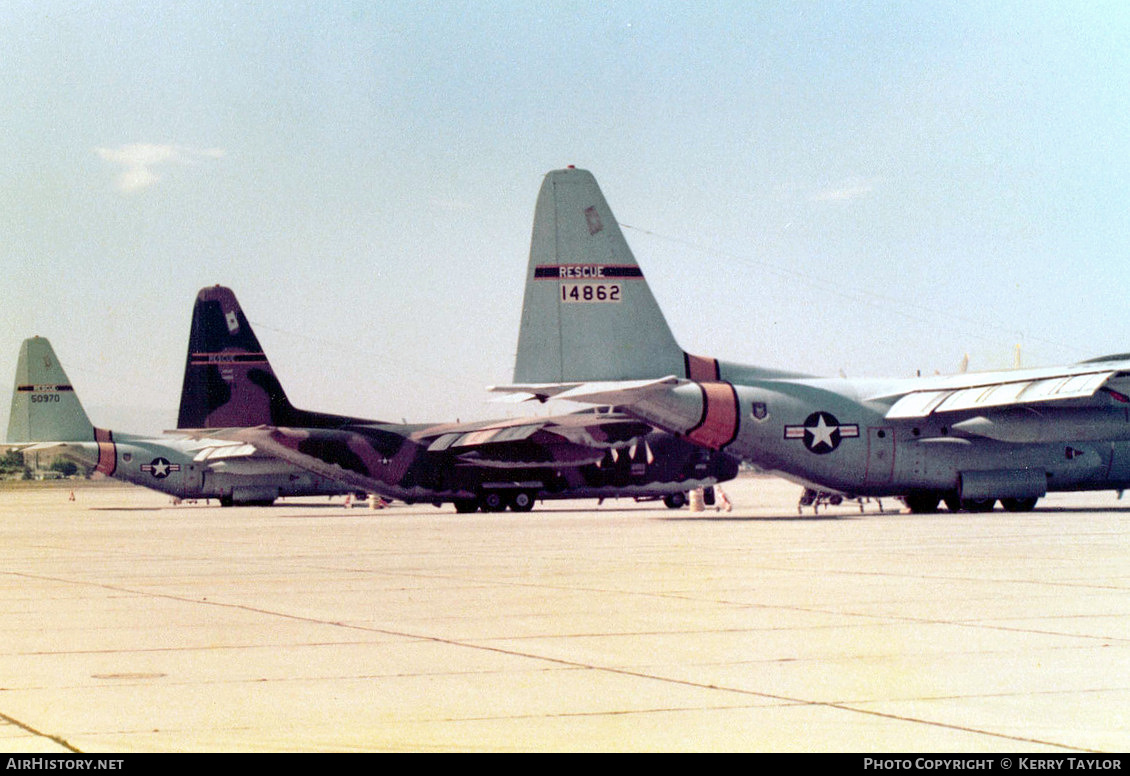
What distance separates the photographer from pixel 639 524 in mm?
29156

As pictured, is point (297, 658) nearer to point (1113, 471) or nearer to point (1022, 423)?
point (1022, 423)

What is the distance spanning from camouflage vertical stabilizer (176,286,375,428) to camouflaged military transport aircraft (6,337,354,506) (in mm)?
10747

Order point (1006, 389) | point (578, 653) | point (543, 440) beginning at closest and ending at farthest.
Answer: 1. point (578, 653)
2. point (1006, 389)
3. point (543, 440)

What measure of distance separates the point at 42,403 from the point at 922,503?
42.4 metres

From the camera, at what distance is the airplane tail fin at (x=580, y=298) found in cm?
3091

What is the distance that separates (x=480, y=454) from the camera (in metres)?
41.8

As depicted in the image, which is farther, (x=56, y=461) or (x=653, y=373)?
(x=56, y=461)

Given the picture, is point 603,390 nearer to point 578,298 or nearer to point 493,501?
point 578,298

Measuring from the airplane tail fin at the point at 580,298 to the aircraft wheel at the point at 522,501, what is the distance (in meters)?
12.8

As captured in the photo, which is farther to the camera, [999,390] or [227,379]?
[227,379]

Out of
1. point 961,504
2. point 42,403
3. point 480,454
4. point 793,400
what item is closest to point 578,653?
point 793,400

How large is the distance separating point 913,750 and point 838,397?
27.9 m

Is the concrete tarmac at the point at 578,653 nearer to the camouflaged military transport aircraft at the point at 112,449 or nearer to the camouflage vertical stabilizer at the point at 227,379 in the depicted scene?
the camouflage vertical stabilizer at the point at 227,379

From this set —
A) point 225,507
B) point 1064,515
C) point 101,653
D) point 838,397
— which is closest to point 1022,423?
point 1064,515
